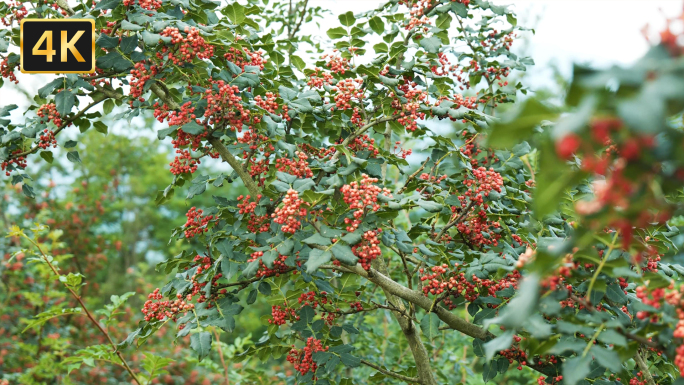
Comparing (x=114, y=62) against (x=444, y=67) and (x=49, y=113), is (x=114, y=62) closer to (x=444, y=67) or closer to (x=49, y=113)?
(x=49, y=113)

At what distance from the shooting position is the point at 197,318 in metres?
2.11

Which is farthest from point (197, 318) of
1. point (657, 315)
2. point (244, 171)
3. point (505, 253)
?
point (657, 315)

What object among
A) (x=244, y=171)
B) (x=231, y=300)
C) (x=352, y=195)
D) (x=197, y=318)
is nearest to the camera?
(x=352, y=195)

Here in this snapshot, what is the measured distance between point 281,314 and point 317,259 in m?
0.93

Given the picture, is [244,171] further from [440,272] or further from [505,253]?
[505,253]

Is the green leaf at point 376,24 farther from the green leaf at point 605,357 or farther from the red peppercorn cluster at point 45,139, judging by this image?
the green leaf at point 605,357

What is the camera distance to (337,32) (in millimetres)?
2672

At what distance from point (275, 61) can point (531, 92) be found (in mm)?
1494

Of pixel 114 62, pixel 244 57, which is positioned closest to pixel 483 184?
pixel 244 57

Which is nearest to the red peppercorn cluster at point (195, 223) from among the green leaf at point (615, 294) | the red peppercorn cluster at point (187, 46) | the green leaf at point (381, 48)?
the red peppercorn cluster at point (187, 46)

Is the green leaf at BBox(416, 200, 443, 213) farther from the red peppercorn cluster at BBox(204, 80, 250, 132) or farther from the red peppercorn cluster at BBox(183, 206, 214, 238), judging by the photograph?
the red peppercorn cluster at BBox(183, 206, 214, 238)

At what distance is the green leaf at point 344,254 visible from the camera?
170cm

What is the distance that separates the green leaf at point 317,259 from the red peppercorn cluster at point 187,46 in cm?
103

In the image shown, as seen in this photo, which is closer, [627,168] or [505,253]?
[627,168]
